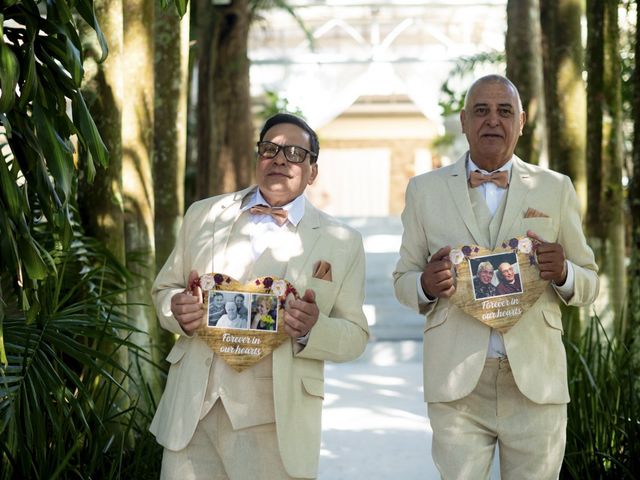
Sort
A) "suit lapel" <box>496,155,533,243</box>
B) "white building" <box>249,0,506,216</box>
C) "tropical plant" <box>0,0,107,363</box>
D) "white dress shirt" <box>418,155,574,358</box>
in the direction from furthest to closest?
"white building" <box>249,0,506,216</box> → "suit lapel" <box>496,155,533,243</box> → "white dress shirt" <box>418,155,574,358</box> → "tropical plant" <box>0,0,107,363</box>

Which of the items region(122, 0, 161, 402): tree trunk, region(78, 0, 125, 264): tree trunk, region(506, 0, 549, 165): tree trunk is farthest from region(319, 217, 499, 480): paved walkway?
region(506, 0, 549, 165): tree trunk

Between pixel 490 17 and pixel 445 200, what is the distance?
28.0 metres

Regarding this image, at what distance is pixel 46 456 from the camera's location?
4.80 meters

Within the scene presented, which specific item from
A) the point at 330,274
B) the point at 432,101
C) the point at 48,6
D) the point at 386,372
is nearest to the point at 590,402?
the point at 330,274

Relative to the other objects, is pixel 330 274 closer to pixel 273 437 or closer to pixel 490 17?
pixel 273 437

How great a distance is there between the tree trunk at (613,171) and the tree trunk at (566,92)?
20cm

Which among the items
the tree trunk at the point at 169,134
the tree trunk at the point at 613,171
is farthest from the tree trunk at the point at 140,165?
the tree trunk at the point at 613,171

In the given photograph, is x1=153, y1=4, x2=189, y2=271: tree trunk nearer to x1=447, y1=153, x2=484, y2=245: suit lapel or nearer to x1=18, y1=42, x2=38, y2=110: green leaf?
x1=447, y1=153, x2=484, y2=245: suit lapel

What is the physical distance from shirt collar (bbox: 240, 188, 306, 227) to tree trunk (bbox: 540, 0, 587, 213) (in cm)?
453

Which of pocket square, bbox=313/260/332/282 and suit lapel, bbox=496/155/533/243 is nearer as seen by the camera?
pocket square, bbox=313/260/332/282

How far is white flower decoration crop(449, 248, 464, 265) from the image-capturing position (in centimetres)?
415

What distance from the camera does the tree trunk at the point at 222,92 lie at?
14.3 m

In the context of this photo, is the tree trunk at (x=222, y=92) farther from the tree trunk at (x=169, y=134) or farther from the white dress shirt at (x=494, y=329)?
the white dress shirt at (x=494, y=329)

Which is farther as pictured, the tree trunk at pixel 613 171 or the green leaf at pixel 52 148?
the tree trunk at pixel 613 171
